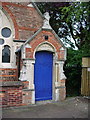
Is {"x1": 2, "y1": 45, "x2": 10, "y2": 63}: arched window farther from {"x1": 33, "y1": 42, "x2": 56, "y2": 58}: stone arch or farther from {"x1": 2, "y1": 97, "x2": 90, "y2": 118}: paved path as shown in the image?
{"x1": 2, "y1": 97, "x2": 90, "y2": 118}: paved path

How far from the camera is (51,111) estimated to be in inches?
237

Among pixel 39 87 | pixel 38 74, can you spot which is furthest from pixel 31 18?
pixel 39 87

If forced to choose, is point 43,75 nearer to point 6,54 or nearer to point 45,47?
point 45,47

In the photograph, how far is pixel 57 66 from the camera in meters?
7.82

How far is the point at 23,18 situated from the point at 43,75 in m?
3.37

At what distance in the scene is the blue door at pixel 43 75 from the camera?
7395 mm

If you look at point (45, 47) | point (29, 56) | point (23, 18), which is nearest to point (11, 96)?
point (29, 56)

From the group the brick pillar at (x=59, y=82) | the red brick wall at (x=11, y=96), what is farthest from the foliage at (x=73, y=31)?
the red brick wall at (x=11, y=96)

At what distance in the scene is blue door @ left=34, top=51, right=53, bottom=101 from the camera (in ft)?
24.3

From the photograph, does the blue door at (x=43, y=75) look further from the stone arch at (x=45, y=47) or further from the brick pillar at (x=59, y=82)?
the brick pillar at (x=59, y=82)

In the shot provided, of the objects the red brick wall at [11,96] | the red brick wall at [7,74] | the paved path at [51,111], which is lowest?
the paved path at [51,111]

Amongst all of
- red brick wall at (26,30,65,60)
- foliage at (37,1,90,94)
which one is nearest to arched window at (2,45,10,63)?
red brick wall at (26,30,65,60)

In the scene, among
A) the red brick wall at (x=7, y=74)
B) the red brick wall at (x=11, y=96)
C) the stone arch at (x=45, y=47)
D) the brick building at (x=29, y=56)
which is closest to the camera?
the red brick wall at (x=11, y=96)

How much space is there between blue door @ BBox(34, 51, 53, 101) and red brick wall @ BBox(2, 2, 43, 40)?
1554 mm
